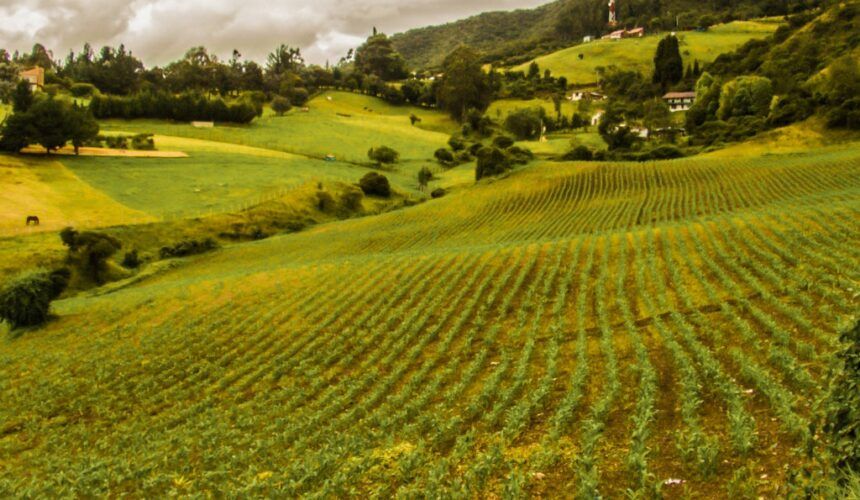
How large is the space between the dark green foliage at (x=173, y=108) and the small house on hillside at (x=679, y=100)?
9735 centimetres

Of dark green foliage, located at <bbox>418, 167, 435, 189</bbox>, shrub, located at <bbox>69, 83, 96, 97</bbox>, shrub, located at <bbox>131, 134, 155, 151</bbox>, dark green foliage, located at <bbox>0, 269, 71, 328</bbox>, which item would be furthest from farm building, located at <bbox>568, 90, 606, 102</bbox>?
dark green foliage, located at <bbox>0, 269, 71, 328</bbox>

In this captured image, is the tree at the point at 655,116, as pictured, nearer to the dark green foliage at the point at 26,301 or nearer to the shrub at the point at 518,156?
the shrub at the point at 518,156

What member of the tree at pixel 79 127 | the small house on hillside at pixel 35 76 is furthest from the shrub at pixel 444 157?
the small house on hillside at pixel 35 76

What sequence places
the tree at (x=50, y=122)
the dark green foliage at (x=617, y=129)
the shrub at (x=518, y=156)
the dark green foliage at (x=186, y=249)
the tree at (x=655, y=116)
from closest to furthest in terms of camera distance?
1. the dark green foliage at (x=186, y=249)
2. the tree at (x=50, y=122)
3. the shrub at (x=518, y=156)
4. the dark green foliage at (x=617, y=129)
5. the tree at (x=655, y=116)

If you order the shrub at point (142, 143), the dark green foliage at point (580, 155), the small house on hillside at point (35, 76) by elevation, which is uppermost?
the small house on hillside at point (35, 76)

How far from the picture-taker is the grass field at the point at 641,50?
16350 centimetres

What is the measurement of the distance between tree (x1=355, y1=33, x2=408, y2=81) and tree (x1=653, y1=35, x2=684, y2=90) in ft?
305

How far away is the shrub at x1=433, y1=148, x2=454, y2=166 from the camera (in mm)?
97812

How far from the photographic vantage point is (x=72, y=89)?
402 ft

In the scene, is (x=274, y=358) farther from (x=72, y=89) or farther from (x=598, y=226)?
(x=72, y=89)

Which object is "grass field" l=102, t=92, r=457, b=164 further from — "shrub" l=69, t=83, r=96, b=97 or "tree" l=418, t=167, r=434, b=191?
"shrub" l=69, t=83, r=96, b=97

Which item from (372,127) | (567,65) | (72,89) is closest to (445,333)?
(372,127)

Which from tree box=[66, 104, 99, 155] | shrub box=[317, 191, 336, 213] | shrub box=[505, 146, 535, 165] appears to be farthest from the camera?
shrub box=[505, 146, 535, 165]

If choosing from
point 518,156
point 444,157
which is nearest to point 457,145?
point 444,157
